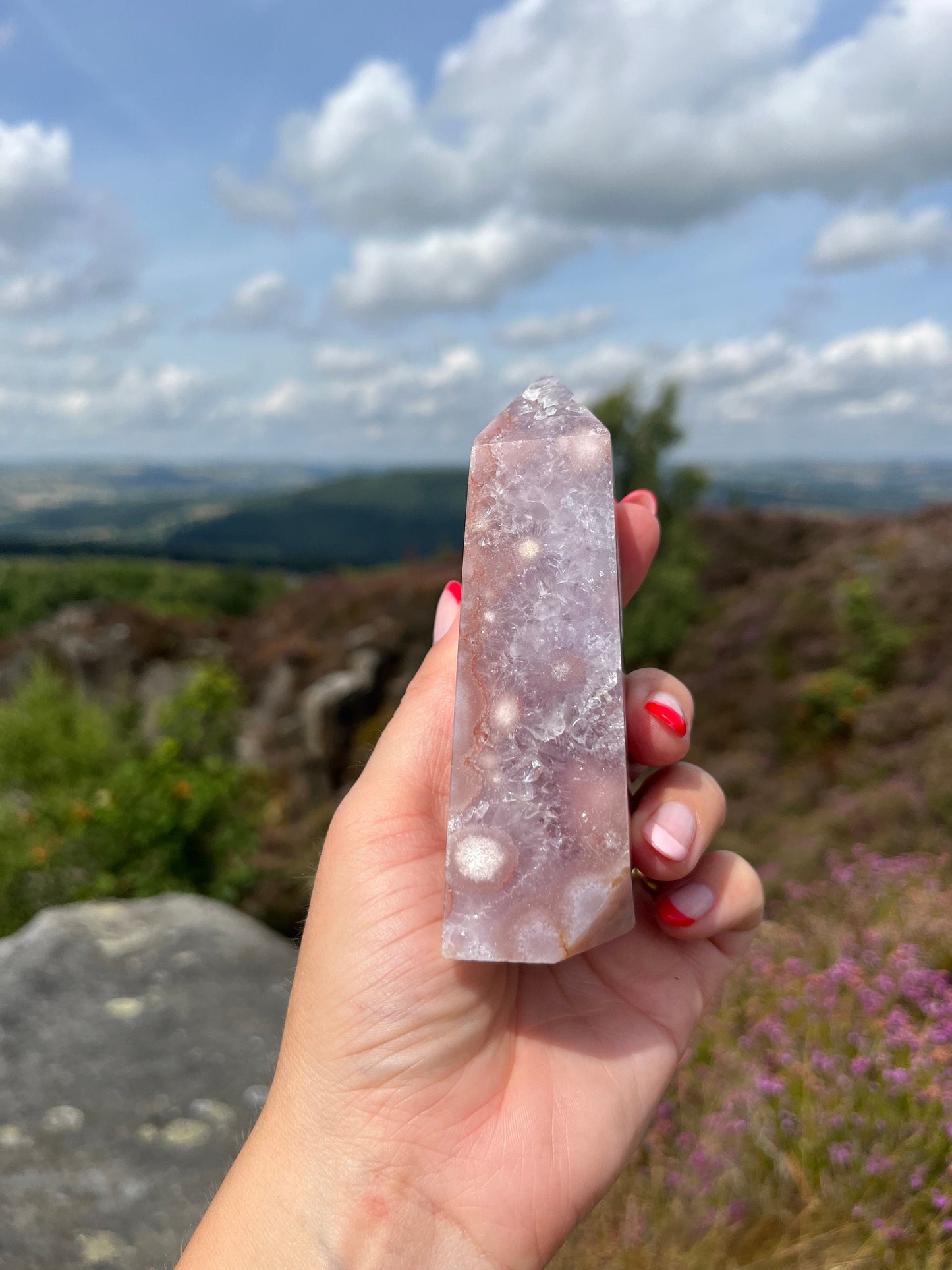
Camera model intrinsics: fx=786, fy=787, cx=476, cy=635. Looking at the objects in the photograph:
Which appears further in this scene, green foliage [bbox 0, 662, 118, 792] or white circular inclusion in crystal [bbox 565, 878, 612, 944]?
green foliage [bbox 0, 662, 118, 792]

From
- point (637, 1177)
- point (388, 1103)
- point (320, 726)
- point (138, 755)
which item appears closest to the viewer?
point (388, 1103)

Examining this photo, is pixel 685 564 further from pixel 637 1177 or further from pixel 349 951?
pixel 349 951

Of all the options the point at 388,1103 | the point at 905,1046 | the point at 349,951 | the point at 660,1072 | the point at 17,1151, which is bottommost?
the point at 17,1151

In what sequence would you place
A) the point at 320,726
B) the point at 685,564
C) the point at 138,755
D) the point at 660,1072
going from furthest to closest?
the point at 685,564
the point at 320,726
the point at 138,755
the point at 660,1072

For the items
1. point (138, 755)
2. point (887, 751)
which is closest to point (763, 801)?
point (887, 751)

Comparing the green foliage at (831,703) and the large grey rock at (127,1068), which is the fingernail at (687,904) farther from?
the green foliage at (831,703)

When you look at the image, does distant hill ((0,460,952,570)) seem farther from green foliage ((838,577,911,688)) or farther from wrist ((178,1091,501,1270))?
wrist ((178,1091,501,1270))

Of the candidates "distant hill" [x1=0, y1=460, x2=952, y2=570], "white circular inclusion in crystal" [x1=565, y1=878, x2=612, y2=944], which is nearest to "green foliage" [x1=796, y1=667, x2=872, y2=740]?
"white circular inclusion in crystal" [x1=565, y1=878, x2=612, y2=944]

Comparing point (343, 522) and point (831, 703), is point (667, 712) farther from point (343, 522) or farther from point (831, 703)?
point (343, 522)
